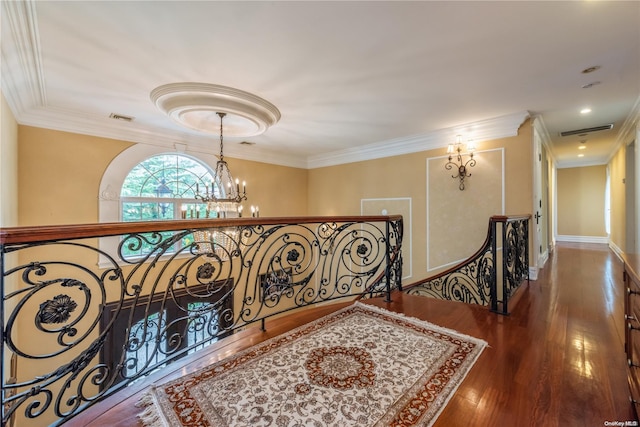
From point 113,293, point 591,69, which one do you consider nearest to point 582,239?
point 591,69

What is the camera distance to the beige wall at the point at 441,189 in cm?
380

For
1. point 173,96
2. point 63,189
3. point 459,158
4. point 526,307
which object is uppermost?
point 173,96

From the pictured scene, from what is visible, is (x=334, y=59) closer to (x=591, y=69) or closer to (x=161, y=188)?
(x=591, y=69)

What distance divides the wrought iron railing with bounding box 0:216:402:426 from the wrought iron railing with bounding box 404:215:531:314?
933 millimetres

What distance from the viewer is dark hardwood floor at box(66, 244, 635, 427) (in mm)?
1347

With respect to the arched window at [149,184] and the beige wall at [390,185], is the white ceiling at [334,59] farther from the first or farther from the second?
the arched window at [149,184]

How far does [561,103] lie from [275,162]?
16.2ft

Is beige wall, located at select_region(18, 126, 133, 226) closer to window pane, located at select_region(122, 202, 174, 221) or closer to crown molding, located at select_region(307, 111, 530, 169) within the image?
window pane, located at select_region(122, 202, 174, 221)

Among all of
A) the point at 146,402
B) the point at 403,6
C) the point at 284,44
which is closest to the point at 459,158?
the point at 403,6

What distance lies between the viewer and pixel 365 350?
6.37 ft

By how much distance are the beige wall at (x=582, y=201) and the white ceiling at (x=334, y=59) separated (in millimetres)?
4696

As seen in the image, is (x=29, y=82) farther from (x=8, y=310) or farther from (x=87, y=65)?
(x=8, y=310)

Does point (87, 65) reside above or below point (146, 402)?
above

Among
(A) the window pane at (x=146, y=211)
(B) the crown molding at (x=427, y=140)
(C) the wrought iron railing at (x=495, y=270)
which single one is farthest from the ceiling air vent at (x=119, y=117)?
(C) the wrought iron railing at (x=495, y=270)
